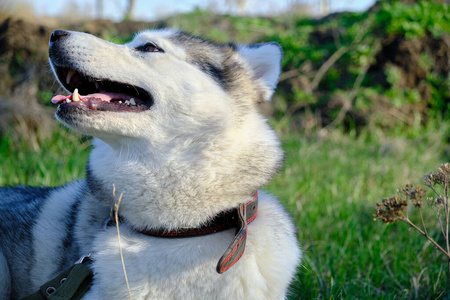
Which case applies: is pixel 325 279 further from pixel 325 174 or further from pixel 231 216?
pixel 325 174

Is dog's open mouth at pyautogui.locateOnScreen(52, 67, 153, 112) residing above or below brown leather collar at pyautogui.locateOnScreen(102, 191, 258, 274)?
above

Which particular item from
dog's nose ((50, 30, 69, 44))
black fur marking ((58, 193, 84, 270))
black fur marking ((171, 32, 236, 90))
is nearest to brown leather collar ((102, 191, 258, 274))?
black fur marking ((58, 193, 84, 270))

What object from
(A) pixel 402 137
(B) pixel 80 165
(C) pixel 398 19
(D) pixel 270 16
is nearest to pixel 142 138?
(B) pixel 80 165

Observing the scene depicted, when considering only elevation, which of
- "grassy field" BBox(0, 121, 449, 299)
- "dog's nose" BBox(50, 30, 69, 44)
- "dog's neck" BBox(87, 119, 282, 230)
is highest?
"dog's nose" BBox(50, 30, 69, 44)

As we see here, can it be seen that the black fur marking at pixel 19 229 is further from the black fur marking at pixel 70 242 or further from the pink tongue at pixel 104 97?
the pink tongue at pixel 104 97

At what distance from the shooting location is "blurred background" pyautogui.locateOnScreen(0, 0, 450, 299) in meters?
3.13

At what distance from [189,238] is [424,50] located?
25.3 ft

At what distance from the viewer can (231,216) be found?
6.62 feet

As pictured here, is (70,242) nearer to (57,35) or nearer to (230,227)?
(230,227)

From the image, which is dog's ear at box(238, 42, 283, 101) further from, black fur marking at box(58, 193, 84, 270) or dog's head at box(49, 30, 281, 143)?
black fur marking at box(58, 193, 84, 270)

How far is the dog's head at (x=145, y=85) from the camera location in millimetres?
2000

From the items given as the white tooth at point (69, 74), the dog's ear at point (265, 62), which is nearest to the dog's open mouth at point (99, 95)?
the white tooth at point (69, 74)

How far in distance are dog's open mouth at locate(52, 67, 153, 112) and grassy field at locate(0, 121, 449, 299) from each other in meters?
1.05

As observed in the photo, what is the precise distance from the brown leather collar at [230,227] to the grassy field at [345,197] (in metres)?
0.65
